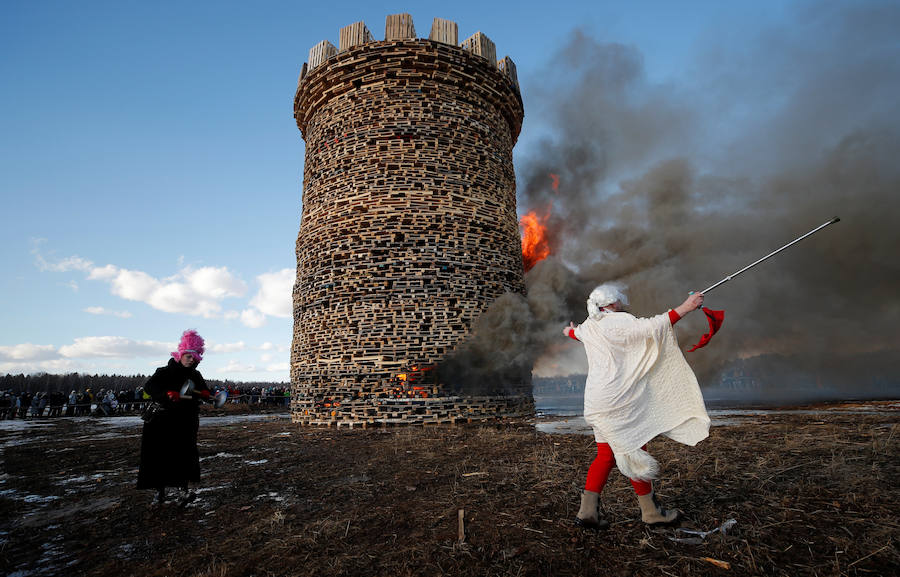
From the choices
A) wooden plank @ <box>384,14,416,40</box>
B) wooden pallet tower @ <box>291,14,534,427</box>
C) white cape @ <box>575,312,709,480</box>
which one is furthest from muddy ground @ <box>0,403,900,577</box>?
wooden plank @ <box>384,14,416,40</box>

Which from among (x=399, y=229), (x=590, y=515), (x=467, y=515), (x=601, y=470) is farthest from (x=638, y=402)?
(x=399, y=229)

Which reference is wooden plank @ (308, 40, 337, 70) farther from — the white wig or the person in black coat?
the white wig

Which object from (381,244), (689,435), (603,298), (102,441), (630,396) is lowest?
(102,441)

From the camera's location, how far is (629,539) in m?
2.97

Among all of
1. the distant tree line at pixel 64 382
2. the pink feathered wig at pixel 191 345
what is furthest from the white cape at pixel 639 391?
the distant tree line at pixel 64 382

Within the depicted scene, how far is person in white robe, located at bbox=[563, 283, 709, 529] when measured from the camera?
310cm

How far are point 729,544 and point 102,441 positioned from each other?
480 inches

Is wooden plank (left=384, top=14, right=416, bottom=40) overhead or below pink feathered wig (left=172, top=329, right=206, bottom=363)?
overhead

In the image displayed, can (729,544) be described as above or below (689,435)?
below

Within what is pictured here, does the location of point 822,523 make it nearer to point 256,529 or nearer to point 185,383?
point 256,529

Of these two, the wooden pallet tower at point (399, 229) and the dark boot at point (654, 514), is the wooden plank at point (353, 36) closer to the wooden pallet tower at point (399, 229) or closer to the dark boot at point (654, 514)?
the wooden pallet tower at point (399, 229)

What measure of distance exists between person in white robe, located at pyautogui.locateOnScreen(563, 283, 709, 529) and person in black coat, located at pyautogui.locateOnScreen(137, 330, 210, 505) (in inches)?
156

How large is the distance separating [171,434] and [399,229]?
22.6 feet

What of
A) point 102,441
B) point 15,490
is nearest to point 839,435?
point 15,490
